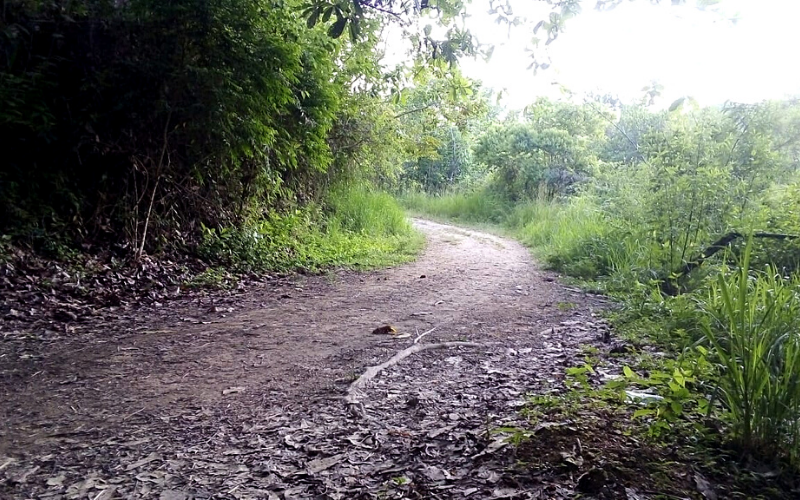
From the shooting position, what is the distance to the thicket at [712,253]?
2.09 m

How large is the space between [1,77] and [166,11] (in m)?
1.57

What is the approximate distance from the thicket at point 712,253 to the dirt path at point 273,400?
0.78 m

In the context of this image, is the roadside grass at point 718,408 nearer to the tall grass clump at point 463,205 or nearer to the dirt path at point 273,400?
the dirt path at point 273,400

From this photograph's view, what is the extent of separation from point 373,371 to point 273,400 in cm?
66

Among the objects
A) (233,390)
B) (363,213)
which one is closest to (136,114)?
(233,390)

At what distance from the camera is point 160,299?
4.86 metres

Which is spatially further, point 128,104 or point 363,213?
point 363,213

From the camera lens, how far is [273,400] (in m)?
2.83

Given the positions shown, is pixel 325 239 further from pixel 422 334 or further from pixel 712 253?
pixel 712 253

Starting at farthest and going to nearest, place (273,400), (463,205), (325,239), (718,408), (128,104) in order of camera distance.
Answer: (463,205) < (325,239) < (128,104) < (273,400) < (718,408)

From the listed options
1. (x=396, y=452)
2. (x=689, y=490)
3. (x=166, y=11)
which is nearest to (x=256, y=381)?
(x=396, y=452)

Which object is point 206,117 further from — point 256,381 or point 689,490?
point 689,490

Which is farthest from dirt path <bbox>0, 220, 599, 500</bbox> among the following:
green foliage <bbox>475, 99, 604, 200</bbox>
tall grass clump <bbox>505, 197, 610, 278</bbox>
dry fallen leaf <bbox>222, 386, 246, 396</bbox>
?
green foliage <bbox>475, 99, 604, 200</bbox>

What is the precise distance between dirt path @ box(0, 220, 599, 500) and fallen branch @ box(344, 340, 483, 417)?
0.18ft
